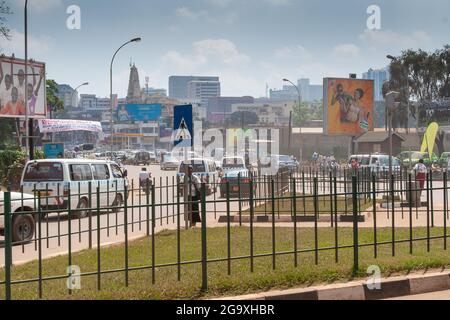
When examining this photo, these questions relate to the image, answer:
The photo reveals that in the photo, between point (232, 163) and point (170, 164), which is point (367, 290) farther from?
point (170, 164)

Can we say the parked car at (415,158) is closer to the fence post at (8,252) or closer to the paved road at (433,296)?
Answer: the paved road at (433,296)

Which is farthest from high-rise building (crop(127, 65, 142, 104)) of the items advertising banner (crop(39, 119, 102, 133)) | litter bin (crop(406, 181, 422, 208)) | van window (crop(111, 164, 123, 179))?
litter bin (crop(406, 181, 422, 208))

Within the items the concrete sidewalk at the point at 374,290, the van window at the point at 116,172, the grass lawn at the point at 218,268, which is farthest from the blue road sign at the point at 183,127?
the van window at the point at 116,172

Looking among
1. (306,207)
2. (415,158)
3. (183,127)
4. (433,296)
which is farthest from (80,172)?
(415,158)

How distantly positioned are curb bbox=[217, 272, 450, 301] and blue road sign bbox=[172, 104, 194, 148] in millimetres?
6574

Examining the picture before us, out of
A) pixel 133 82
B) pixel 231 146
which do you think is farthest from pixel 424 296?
pixel 133 82

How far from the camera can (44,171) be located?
21.2 metres

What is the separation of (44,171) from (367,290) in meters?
14.1

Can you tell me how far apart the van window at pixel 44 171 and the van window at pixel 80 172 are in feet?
1.40

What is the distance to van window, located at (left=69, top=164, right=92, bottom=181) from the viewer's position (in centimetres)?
2158

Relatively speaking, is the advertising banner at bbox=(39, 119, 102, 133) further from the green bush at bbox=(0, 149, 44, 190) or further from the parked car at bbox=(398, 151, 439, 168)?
the parked car at bbox=(398, 151, 439, 168)
